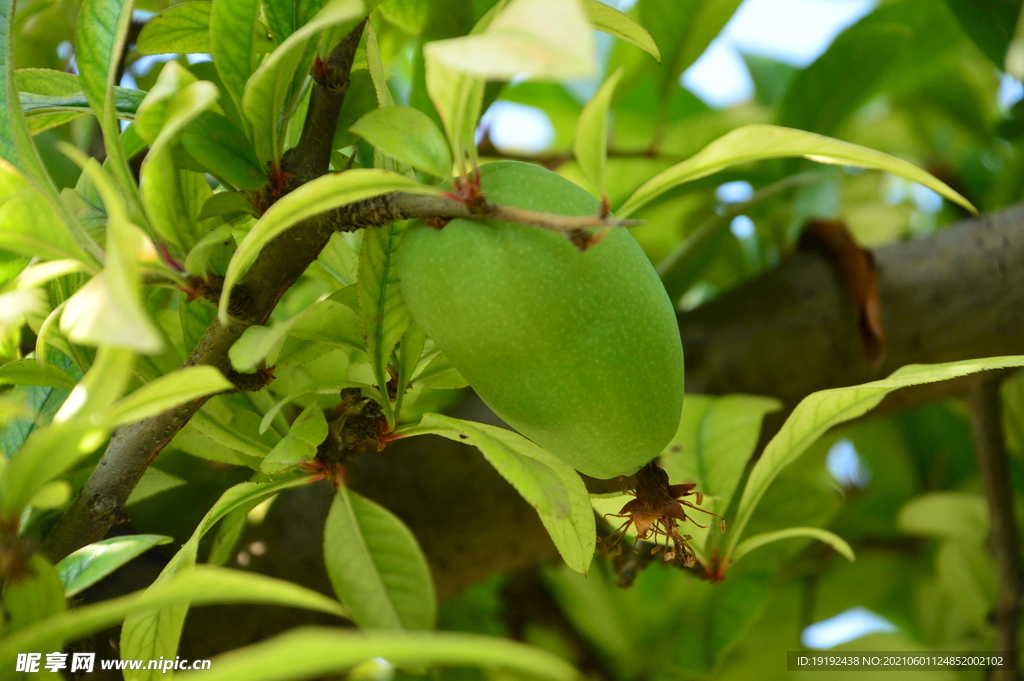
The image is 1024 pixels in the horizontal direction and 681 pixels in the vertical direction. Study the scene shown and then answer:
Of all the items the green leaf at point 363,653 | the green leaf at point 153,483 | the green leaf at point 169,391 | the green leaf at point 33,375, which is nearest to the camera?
the green leaf at point 363,653

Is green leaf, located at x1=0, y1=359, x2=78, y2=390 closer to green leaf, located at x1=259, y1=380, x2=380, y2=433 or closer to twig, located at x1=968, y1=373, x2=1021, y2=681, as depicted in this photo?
green leaf, located at x1=259, y1=380, x2=380, y2=433

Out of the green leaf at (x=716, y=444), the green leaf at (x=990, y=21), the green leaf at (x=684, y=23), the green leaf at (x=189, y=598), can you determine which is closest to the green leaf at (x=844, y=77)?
the green leaf at (x=990, y=21)

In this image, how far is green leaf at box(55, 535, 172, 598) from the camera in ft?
1.04

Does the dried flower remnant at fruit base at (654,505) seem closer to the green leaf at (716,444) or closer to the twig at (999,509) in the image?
the green leaf at (716,444)

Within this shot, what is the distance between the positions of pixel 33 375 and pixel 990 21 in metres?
0.89

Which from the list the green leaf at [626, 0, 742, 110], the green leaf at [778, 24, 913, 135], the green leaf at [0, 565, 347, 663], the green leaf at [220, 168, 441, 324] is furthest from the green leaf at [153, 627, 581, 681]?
the green leaf at [778, 24, 913, 135]

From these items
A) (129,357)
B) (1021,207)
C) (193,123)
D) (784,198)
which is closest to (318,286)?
(193,123)

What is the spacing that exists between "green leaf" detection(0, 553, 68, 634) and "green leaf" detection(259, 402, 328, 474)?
95mm

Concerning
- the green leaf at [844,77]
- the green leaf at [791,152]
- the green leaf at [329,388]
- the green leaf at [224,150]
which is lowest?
the green leaf at [329,388]

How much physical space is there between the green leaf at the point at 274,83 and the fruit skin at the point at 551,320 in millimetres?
85

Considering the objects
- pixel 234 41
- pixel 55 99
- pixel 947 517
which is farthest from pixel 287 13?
pixel 947 517

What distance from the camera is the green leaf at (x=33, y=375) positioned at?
1.25ft

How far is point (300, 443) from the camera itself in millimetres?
361

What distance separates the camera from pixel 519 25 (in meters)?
0.24
